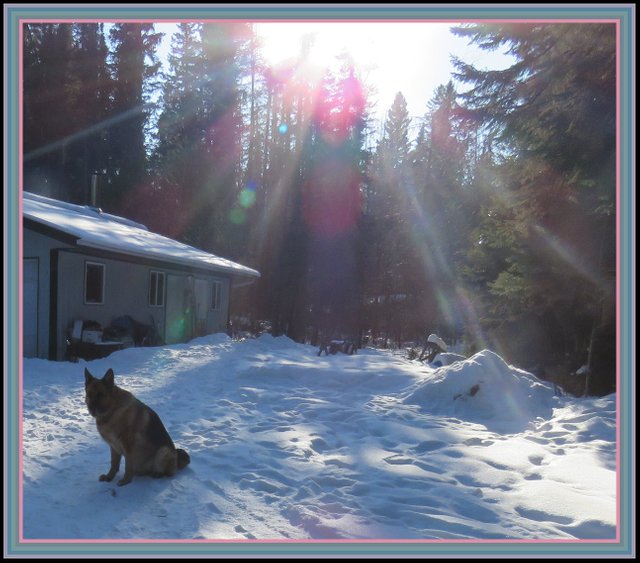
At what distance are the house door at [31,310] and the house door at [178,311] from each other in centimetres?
491

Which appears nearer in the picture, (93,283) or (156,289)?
(93,283)

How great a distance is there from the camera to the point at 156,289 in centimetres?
1627

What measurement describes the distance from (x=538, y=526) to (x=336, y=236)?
959 inches

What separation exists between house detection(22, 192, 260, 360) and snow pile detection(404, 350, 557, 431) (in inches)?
318

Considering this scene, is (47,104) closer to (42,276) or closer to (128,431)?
(42,276)

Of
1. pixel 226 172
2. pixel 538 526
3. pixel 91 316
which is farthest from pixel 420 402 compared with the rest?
pixel 226 172

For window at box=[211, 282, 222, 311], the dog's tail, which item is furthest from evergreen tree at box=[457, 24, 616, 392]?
window at box=[211, 282, 222, 311]

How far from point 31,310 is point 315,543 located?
1135cm

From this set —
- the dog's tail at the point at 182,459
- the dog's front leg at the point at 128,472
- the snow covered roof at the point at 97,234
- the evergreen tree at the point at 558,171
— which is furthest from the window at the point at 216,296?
the dog's front leg at the point at 128,472

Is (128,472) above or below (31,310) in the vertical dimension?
below

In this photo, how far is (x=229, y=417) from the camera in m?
7.20

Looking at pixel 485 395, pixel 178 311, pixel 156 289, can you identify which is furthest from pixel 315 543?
pixel 178 311

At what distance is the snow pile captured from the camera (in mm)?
7918

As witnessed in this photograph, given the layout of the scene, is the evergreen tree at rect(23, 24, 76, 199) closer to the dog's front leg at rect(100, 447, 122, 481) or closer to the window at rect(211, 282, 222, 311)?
the window at rect(211, 282, 222, 311)
